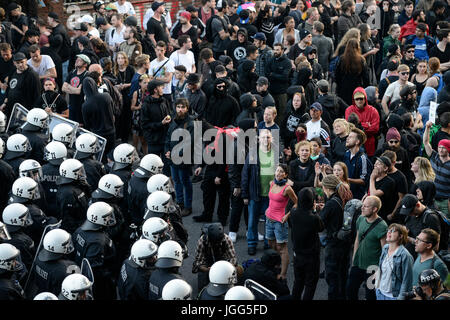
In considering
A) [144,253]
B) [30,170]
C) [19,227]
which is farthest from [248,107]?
[144,253]

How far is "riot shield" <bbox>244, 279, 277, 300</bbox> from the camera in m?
6.78

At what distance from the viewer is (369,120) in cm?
1139

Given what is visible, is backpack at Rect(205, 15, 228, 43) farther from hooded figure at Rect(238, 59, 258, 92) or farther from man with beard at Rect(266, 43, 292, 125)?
hooded figure at Rect(238, 59, 258, 92)

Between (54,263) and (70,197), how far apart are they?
1658 mm

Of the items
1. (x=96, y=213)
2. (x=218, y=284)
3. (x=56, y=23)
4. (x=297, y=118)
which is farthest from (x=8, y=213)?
(x=56, y=23)

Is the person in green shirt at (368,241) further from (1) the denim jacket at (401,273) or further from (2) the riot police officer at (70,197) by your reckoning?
(2) the riot police officer at (70,197)

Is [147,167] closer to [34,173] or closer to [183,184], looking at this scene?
[34,173]

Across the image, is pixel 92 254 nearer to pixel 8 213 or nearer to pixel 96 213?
pixel 96 213

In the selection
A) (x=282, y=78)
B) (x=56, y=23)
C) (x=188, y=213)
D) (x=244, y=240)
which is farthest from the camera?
(x=56, y=23)

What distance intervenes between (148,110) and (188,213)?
5.71 feet

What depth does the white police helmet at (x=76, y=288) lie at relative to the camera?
6.91 m

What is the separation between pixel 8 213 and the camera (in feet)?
28.3
